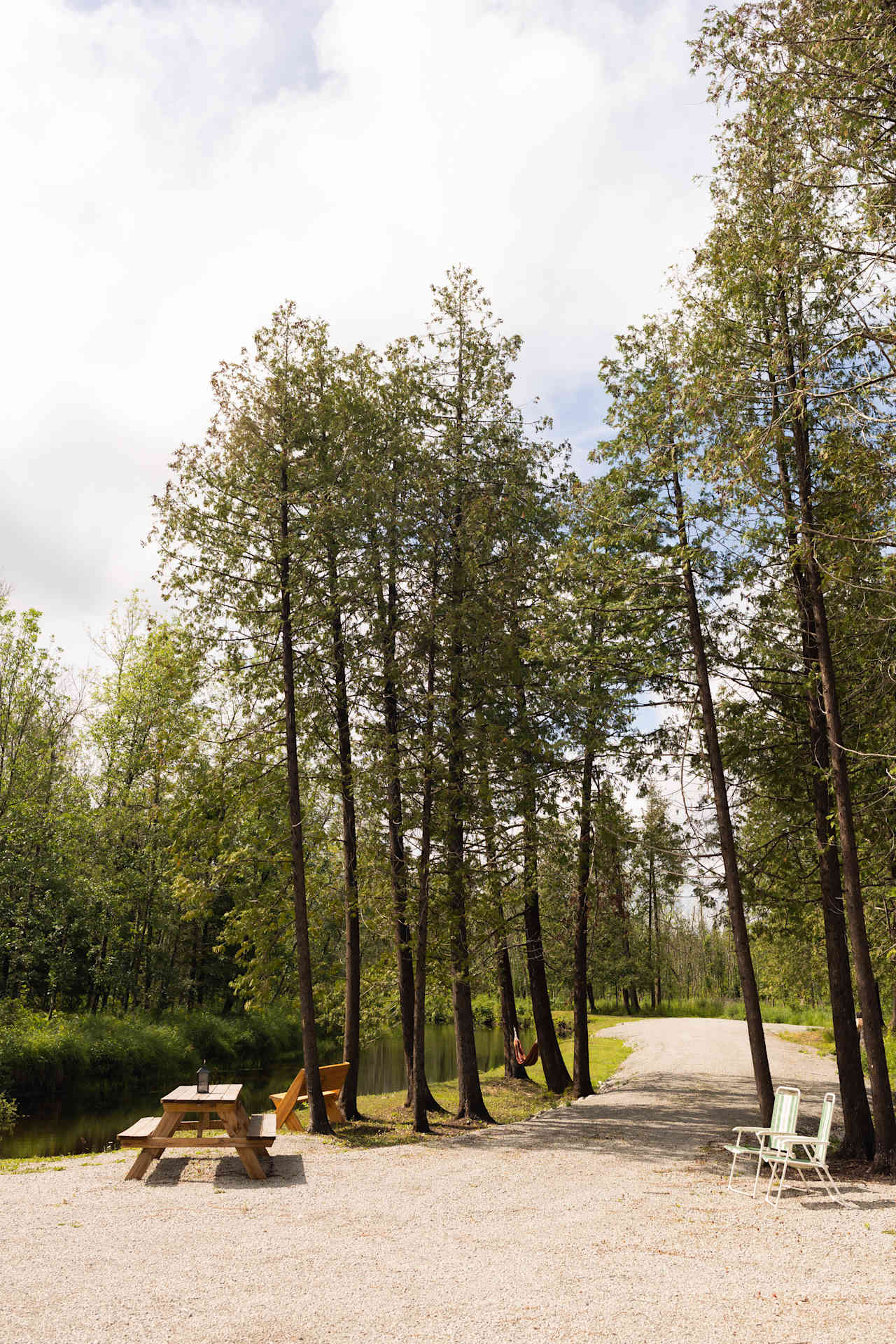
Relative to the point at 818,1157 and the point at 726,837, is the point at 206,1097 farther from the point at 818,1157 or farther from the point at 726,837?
the point at 726,837

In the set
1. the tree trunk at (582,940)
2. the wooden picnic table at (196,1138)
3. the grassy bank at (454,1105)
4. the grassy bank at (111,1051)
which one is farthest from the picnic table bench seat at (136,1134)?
the grassy bank at (111,1051)

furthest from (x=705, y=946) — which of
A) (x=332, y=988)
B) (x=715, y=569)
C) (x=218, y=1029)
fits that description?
(x=715, y=569)

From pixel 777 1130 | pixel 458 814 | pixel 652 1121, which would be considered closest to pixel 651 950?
pixel 652 1121

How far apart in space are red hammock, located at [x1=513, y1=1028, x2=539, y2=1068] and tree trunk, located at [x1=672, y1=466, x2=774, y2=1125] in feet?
26.8

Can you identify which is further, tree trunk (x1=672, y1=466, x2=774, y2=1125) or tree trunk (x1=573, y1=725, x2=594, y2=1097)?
tree trunk (x1=573, y1=725, x2=594, y2=1097)

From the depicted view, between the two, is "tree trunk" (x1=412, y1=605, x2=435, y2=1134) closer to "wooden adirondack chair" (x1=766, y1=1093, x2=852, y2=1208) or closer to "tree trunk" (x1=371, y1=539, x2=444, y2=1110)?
"tree trunk" (x1=371, y1=539, x2=444, y2=1110)

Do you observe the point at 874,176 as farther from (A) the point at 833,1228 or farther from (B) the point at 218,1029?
(B) the point at 218,1029

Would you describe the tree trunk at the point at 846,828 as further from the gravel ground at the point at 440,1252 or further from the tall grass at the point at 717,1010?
the tall grass at the point at 717,1010

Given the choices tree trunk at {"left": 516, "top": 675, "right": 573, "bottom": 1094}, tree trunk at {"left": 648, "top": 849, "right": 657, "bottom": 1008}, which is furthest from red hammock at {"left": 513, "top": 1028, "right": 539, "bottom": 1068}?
tree trunk at {"left": 648, "top": 849, "right": 657, "bottom": 1008}

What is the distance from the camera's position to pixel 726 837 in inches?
479

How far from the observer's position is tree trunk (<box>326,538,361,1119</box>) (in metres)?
14.9

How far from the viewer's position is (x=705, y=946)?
62.9 metres

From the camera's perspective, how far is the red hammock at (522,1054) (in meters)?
19.9

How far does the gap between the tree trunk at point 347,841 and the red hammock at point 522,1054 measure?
5.72 metres
